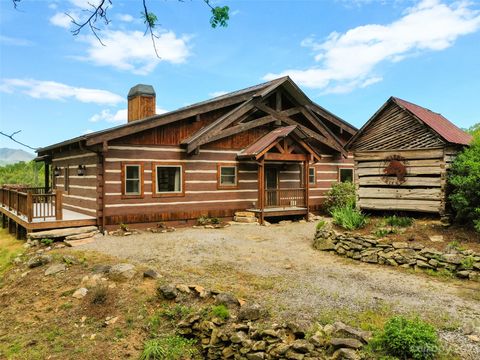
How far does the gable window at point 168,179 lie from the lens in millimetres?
15088

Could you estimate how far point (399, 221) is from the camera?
10750 millimetres

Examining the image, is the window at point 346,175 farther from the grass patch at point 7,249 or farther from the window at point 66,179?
the grass patch at point 7,249

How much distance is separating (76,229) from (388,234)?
10.4m

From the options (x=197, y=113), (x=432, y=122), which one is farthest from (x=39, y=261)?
(x=432, y=122)

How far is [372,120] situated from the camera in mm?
12102

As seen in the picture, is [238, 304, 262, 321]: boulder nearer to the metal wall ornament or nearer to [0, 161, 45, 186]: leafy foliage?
the metal wall ornament

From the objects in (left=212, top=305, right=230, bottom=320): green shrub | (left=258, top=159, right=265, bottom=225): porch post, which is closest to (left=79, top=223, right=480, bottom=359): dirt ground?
(left=212, top=305, right=230, bottom=320): green shrub

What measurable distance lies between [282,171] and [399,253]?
9.80 meters

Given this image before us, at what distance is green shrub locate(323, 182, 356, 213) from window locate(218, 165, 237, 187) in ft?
18.8

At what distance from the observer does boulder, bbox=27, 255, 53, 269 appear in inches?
404

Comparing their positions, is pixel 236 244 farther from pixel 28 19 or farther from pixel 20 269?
pixel 28 19

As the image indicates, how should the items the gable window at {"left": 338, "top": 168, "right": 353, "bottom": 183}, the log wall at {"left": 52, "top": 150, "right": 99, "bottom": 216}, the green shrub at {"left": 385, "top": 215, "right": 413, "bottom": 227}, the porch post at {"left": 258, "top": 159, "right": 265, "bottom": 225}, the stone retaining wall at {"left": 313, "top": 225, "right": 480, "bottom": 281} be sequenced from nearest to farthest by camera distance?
the stone retaining wall at {"left": 313, "top": 225, "right": 480, "bottom": 281}
the green shrub at {"left": 385, "top": 215, "right": 413, "bottom": 227}
the log wall at {"left": 52, "top": 150, "right": 99, "bottom": 216}
the porch post at {"left": 258, "top": 159, "right": 265, "bottom": 225}
the gable window at {"left": 338, "top": 168, "right": 353, "bottom": 183}

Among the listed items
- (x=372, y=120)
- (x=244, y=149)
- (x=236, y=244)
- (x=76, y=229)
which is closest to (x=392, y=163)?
(x=372, y=120)

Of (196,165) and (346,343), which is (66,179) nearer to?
(196,165)
